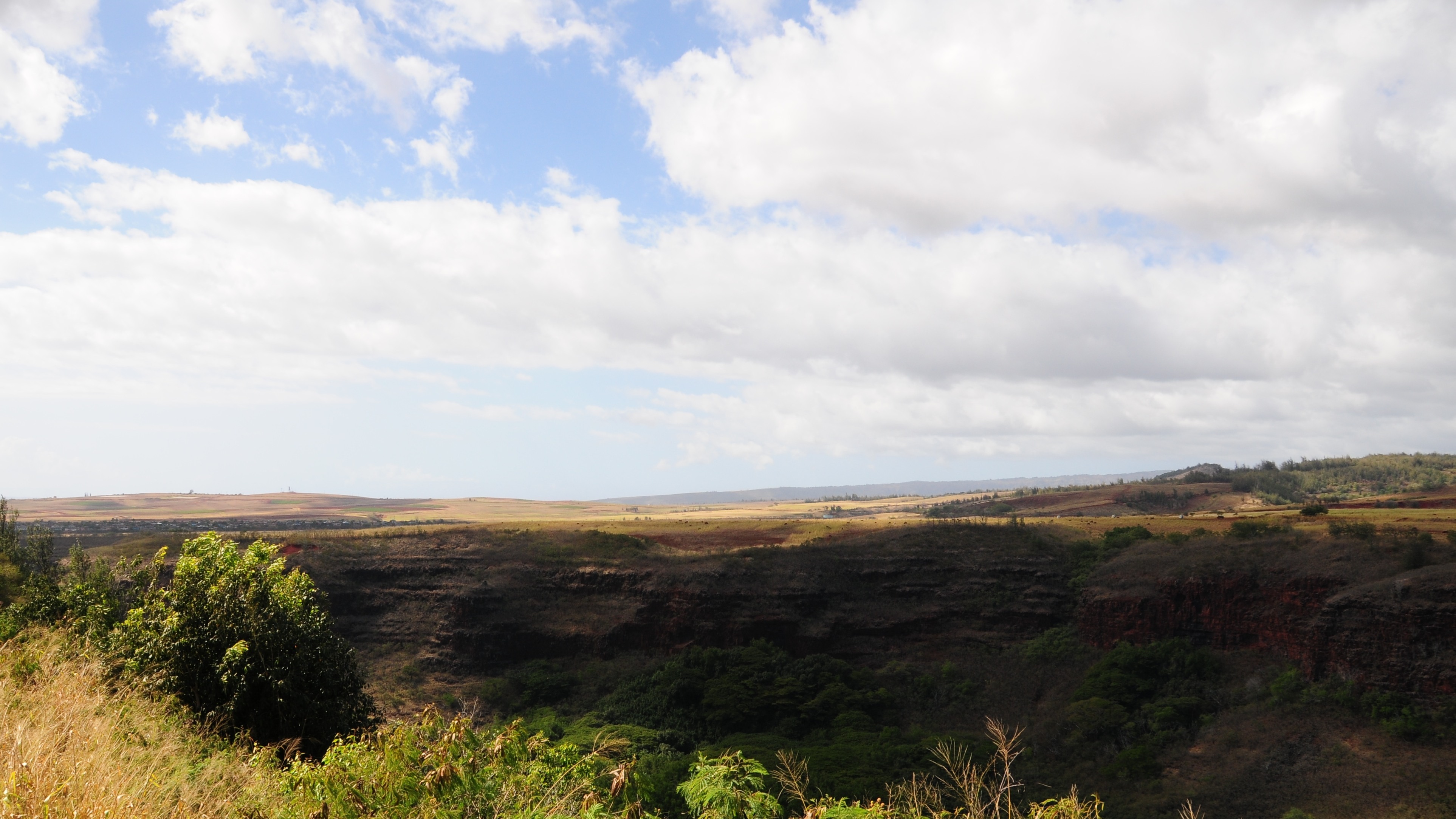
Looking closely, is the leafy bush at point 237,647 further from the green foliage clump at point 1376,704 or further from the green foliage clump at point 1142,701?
the green foliage clump at point 1376,704

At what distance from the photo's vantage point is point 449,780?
863cm

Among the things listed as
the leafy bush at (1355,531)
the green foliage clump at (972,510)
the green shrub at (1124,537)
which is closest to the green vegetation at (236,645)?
the green shrub at (1124,537)

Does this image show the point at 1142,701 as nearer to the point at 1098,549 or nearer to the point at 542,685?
the point at 1098,549

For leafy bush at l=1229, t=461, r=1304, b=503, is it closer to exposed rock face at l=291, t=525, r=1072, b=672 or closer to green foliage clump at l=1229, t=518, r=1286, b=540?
green foliage clump at l=1229, t=518, r=1286, b=540

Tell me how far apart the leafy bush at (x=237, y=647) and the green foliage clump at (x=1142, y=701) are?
36.5m

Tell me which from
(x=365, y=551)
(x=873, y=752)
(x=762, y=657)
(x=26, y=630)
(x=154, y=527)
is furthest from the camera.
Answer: (x=154, y=527)

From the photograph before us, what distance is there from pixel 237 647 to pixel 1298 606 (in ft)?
172

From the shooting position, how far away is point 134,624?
1820 cm

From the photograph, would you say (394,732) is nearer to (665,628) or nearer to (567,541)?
(665,628)

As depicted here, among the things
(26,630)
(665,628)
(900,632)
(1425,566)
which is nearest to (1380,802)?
(1425,566)

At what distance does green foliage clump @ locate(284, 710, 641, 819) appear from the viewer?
8414 millimetres

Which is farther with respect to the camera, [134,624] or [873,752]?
[873,752]

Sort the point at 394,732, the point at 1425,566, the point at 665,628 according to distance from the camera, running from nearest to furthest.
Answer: the point at 394,732 → the point at 1425,566 → the point at 665,628

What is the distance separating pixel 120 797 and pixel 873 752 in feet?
118
